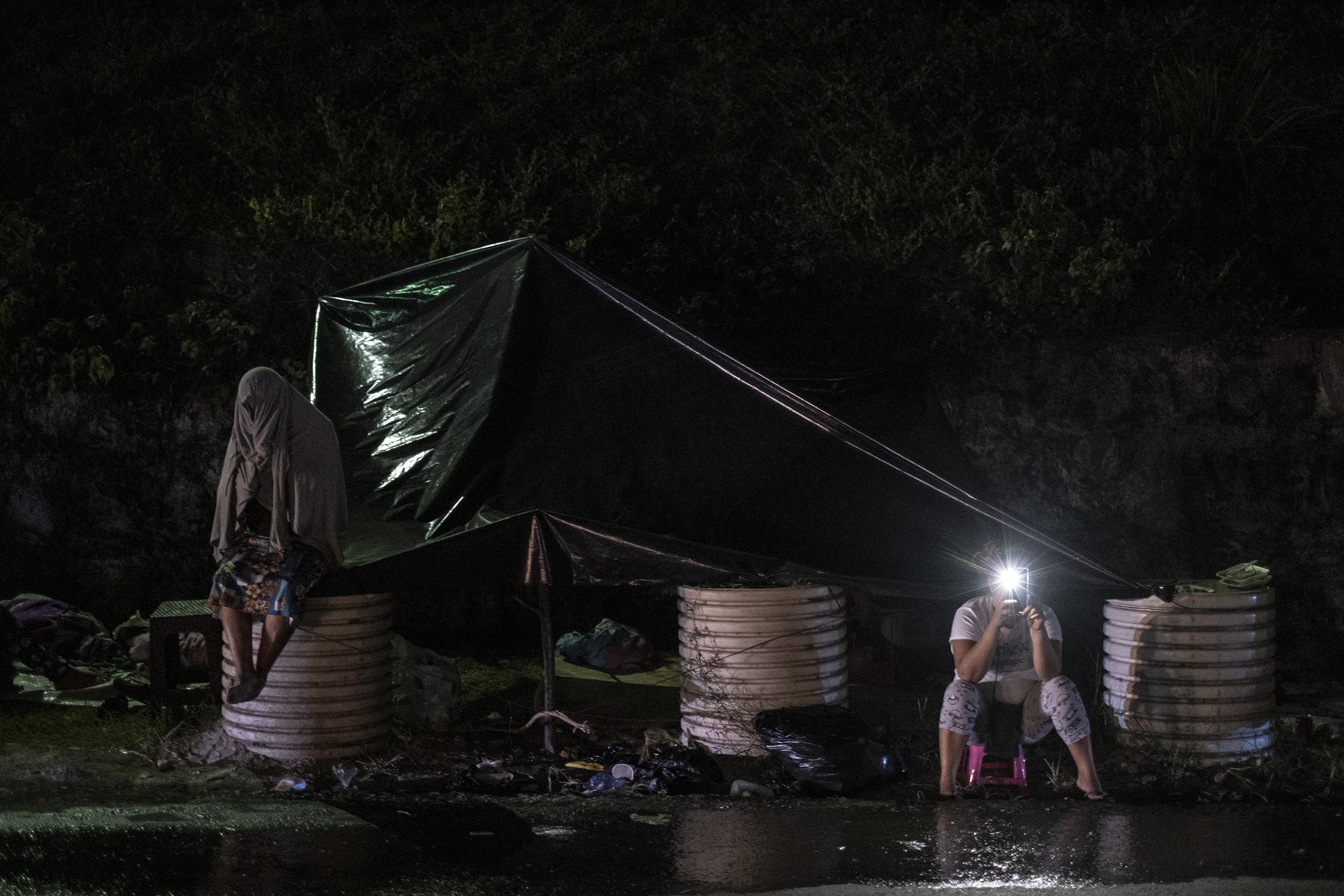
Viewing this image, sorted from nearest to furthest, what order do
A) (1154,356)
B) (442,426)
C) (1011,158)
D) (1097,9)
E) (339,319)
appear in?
1. (442,426)
2. (339,319)
3. (1154,356)
4. (1011,158)
5. (1097,9)

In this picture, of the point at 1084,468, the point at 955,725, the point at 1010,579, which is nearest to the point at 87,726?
the point at 955,725

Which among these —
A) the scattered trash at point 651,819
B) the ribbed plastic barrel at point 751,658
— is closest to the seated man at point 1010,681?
the ribbed plastic barrel at point 751,658

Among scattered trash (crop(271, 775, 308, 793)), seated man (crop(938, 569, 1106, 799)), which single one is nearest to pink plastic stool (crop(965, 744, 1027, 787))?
seated man (crop(938, 569, 1106, 799))

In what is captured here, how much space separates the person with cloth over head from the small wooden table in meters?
0.53

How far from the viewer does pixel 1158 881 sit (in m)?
4.71

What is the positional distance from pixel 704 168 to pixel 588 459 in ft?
17.0

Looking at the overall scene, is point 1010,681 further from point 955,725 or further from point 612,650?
point 612,650

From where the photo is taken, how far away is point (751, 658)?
252 inches

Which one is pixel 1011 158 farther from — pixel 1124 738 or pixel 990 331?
pixel 1124 738

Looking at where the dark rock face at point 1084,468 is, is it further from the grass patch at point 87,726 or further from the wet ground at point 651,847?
the wet ground at point 651,847

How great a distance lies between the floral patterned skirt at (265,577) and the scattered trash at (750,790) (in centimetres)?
223

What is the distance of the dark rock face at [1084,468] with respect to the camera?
331 inches

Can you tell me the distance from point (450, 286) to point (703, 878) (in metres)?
3.94

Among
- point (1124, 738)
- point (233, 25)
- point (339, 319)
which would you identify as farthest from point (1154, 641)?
point (233, 25)
